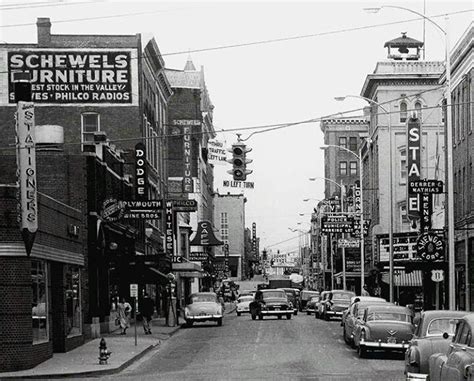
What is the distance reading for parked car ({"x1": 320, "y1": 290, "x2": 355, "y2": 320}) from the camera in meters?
55.8

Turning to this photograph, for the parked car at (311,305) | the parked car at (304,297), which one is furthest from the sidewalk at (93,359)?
the parked car at (304,297)

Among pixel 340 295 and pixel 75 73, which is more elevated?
pixel 75 73

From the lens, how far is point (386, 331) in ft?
94.8

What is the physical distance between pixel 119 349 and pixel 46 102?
21.2 metres

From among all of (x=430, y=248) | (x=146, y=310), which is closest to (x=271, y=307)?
(x=146, y=310)

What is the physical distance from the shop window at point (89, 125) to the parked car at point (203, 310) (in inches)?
405

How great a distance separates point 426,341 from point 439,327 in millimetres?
1728

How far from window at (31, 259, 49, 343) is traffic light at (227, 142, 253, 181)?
601 cm

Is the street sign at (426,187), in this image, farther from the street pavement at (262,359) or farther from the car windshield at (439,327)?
the car windshield at (439,327)

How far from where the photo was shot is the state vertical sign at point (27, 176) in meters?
26.2

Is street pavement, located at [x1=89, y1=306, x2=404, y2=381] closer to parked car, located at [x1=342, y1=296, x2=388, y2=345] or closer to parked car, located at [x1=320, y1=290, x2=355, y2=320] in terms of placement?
parked car, located at [x1=342, y1=296, x2=388, y2=345]

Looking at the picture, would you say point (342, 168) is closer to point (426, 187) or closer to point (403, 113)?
point (403, 113)

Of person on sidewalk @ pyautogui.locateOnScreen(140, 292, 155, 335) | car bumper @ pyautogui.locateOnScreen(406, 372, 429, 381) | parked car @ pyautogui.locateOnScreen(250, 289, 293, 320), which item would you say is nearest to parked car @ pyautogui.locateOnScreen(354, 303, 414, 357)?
car bumper @ pyautogui.locateOnScreen(406, 372, 429, 381)

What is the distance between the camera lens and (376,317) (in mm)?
29766
